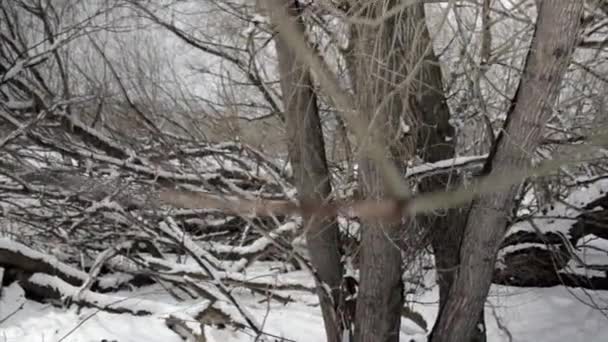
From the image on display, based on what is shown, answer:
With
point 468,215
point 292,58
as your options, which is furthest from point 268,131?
point 468,215

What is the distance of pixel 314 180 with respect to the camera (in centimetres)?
400

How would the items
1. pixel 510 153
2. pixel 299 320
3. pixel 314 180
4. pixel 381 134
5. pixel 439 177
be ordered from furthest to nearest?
pixel 299 320, pixel 314 180, pixel 439 177, pixel 510 153, pixel 381 134

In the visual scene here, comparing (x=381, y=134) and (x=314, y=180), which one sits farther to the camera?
(x=314, y=180)

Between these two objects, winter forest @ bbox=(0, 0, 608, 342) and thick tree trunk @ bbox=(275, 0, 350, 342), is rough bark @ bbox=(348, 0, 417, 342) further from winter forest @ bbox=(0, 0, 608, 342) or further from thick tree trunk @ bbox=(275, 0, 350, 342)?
thick tree trunk @ bbox=(275, 0, 350, 342)

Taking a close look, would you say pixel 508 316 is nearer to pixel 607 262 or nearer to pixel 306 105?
pixel 607 262

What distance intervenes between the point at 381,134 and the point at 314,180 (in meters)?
1.09

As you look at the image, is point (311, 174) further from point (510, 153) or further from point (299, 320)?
point (299, 320)

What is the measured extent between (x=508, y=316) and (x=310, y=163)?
2.57 m

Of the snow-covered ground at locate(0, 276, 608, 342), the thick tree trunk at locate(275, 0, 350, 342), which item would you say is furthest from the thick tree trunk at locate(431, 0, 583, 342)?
the snow-covered ground at locate(0, 276, 608, 342)

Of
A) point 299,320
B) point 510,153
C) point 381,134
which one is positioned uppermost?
point 510,153

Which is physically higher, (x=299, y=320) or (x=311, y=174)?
(x=311, y=174)

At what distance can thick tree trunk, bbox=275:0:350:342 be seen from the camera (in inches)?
150

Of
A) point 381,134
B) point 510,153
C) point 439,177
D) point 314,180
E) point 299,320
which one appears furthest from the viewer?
point 299,320

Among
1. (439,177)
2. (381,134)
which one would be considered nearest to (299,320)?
(439,177)
